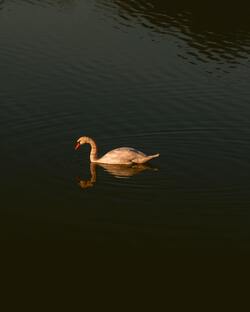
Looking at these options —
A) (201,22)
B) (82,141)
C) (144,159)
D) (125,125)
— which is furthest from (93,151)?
(201,22)

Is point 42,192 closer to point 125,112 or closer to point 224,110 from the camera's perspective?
point 125,112

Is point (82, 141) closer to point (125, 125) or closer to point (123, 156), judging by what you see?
point (123, 156)

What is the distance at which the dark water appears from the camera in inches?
1057

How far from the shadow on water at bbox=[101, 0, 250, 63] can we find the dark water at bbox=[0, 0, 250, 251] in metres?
0.28

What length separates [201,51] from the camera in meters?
54.8

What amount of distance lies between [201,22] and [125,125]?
103ft

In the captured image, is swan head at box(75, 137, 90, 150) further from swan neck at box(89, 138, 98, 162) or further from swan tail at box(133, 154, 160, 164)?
swan tail at box(133, 154, 160, 164)

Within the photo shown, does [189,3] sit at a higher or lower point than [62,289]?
higher

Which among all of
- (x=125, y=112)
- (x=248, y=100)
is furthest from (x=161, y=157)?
(x=248, y=100)

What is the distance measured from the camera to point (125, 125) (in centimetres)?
3781

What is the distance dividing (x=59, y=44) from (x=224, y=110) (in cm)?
1796

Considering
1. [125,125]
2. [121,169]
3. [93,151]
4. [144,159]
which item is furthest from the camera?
[125,125]

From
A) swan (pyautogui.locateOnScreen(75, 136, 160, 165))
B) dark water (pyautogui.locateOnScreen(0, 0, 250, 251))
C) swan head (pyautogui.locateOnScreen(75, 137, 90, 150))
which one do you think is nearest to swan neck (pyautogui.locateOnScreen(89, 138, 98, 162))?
swan (pyautogui.locateOnScreen(75, 136, 160, 165))

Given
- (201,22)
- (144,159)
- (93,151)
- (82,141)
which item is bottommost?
(144,159)
